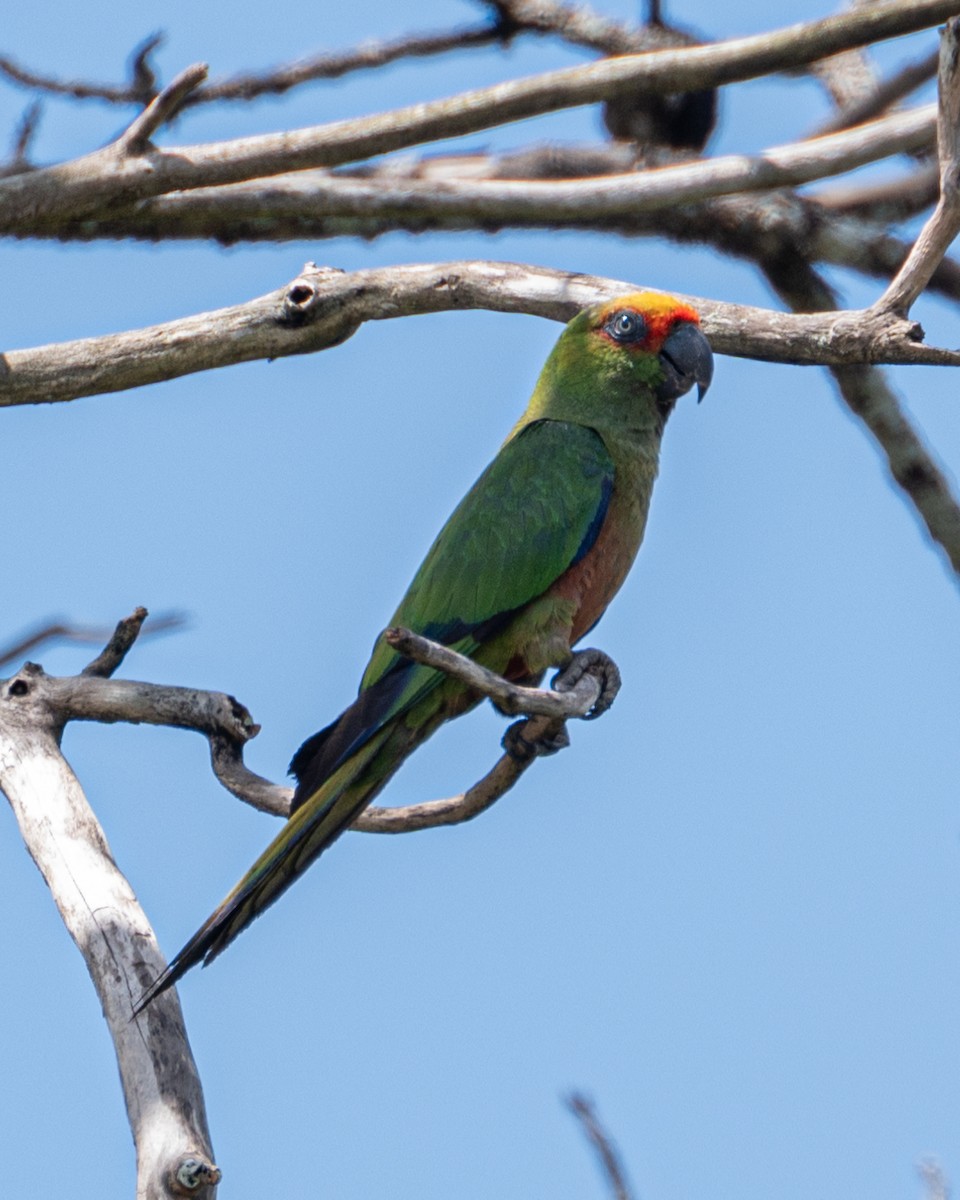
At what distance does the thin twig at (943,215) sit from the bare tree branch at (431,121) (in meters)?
0.29

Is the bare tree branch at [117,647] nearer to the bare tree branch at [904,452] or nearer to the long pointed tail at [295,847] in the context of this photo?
the long pointed tail at [295,847]

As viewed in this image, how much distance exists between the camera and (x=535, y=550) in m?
5.50

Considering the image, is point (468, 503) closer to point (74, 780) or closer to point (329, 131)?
point (329, 131)

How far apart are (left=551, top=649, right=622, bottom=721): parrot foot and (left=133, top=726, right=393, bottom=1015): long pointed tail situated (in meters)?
0.64

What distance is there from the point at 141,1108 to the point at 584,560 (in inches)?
106

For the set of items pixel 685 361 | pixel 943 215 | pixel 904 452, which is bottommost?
pixel 943 215

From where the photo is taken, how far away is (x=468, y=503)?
581 cm

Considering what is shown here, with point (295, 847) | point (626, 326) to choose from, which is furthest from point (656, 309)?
point (295, 847)

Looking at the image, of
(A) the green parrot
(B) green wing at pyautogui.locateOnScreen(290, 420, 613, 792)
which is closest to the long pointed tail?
(A) the green parrot

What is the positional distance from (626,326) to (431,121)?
47.5 inches

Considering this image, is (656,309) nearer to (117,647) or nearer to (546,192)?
(546,192)

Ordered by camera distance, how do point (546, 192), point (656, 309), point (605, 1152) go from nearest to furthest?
point (605, 1152), point (656, 309), point (546, 192)

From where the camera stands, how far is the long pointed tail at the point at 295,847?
13.5ft

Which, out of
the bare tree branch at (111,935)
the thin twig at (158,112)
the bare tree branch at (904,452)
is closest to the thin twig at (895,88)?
the bare tree branch at (904,452)
